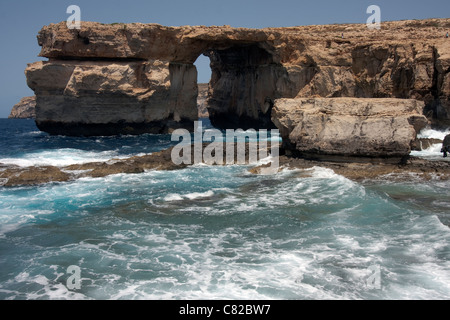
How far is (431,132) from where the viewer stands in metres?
27.4

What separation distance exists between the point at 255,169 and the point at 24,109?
87602 millimetres

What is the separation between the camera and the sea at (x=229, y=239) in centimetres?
787

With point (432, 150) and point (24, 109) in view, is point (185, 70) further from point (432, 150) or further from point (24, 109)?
point (24, 109)

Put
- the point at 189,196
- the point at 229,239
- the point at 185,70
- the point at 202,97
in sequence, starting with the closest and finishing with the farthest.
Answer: the point at 229,239, the point at 189,196, the point at 185,70, the point at 202,97

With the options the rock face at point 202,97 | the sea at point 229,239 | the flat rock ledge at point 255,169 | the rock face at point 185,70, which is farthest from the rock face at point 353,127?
the rock face at point 202,97

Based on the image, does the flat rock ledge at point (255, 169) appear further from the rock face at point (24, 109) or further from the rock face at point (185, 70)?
the rock face at point (24, 109)

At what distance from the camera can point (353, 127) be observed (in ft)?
56.9

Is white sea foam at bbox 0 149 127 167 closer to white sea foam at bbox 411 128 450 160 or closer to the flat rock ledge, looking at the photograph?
the flat rock ledge

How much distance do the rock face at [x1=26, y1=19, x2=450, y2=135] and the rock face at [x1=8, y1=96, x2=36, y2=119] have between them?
223 ft

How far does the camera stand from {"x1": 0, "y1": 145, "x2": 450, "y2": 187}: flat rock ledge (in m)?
16.4

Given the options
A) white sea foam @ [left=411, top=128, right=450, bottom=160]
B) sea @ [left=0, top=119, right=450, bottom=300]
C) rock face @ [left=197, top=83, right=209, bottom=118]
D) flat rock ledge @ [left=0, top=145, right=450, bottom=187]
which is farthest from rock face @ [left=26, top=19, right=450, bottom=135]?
rock face @ [left=197, top=83, right=209, bottom=118]

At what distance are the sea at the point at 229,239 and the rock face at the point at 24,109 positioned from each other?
275ft

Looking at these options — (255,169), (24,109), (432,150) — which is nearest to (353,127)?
(255,169)
